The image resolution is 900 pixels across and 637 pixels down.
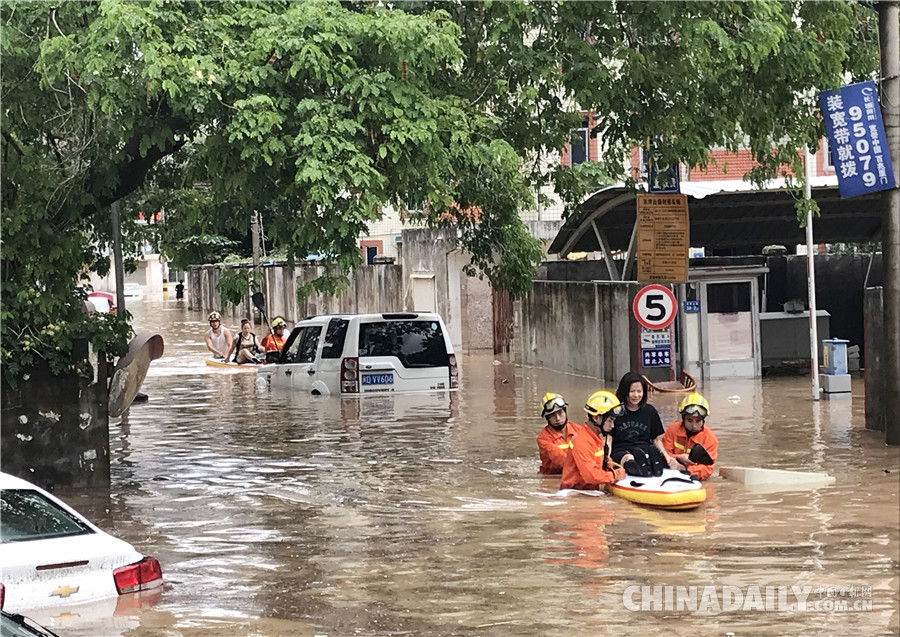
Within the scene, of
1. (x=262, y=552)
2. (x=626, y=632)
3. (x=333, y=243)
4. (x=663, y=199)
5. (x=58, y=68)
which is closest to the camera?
(x=626, y=632)

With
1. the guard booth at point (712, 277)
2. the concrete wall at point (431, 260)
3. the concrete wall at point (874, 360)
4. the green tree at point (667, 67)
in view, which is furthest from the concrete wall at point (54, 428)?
the concrete wall at point (431, 260)

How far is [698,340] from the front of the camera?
2502cm

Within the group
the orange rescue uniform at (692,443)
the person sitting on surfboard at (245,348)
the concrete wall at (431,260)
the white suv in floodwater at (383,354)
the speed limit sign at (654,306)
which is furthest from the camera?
the concrete wall at (431,260)

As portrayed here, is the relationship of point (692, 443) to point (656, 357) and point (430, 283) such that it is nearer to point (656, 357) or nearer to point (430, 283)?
point (656, 357)

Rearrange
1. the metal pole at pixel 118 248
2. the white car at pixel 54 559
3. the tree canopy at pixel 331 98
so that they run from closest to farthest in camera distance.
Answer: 1. the white car at pixel 54 559
2. the tree canopy at pixel 331 98
3. the metal pole at pixel 118 248

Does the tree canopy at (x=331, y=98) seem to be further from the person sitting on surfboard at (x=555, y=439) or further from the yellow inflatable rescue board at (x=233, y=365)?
the yellow inflatable rescue board at (x=233, y=365)

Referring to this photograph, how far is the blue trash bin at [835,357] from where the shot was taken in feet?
69.4

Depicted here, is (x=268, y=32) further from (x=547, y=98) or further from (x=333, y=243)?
(x=547, y=98)

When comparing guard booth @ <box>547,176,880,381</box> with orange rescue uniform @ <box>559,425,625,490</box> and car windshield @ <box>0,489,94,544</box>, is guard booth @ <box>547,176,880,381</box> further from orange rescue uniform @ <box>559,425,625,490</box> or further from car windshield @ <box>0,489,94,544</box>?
car windshield @ <box>0,489,94,544</box>

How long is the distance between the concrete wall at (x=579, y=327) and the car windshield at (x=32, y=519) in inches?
656

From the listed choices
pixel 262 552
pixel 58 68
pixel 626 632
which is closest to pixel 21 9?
pixel 58 68

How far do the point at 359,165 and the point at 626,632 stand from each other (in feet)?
18.4

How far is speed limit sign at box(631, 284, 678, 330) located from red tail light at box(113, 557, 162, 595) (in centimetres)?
1430

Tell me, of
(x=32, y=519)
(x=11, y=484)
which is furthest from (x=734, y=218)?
(x=32, y=519)
